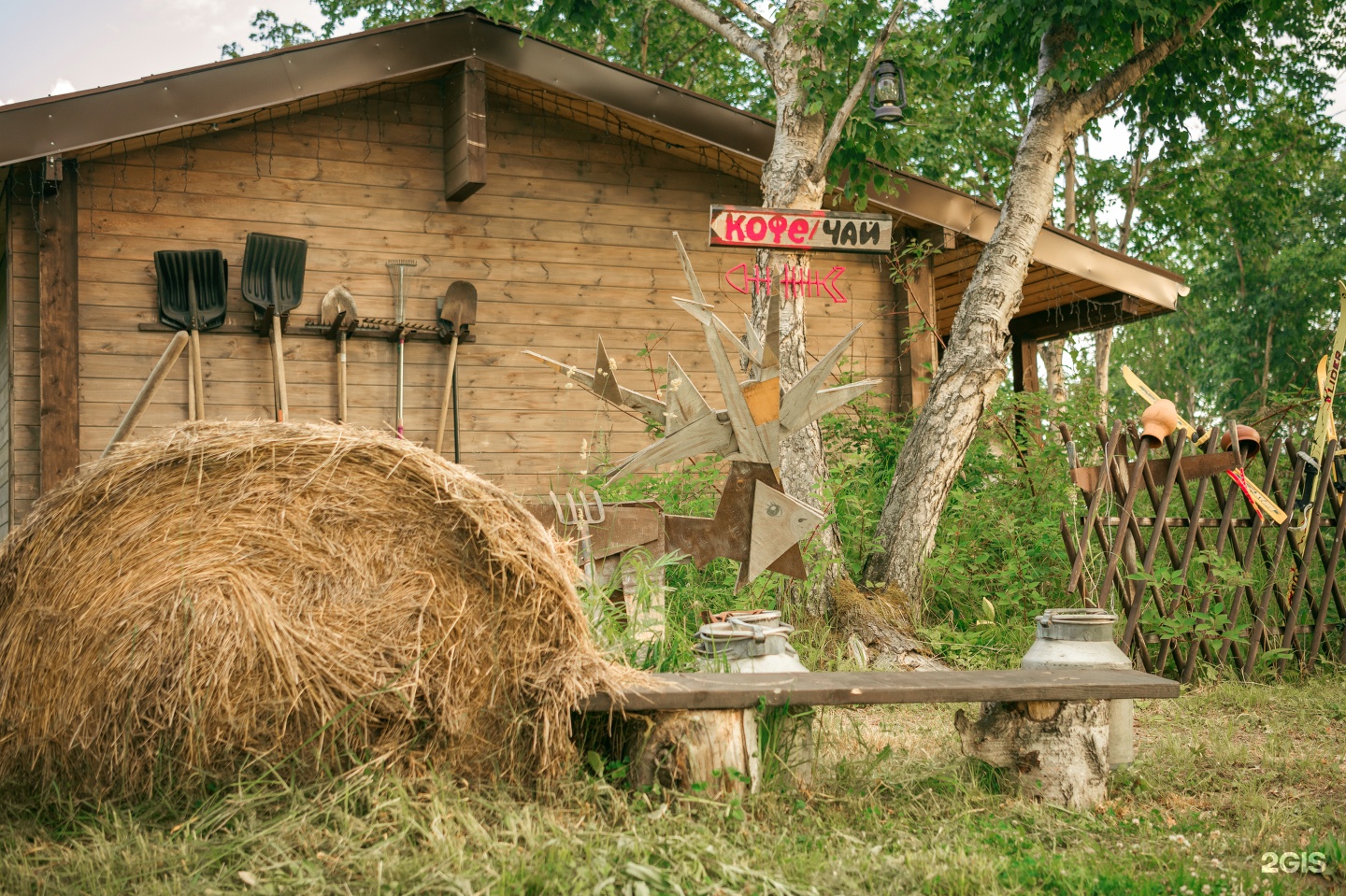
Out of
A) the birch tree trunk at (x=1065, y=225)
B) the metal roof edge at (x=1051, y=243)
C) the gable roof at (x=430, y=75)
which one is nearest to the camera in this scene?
the gable roof at (x=430, y=75)

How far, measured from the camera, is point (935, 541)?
7387 mm

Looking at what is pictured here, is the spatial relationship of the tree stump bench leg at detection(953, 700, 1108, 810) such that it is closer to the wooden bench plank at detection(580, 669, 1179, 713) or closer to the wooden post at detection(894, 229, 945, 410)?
the wooden bench plank at detection(580, 669, 1179, 713)

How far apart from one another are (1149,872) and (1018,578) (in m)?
4.07

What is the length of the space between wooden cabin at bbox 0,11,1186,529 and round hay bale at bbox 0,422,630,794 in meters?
4.14

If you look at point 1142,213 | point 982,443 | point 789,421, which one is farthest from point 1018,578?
point 1142,213

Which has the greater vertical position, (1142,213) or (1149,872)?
(1142,213)

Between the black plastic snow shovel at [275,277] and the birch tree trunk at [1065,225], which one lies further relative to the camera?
the birch tree trunk at [1065,225]

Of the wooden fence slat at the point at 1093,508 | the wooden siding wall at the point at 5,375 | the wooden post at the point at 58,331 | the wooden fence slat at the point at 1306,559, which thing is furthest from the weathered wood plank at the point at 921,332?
the wooden siding wall at the point at 5,375

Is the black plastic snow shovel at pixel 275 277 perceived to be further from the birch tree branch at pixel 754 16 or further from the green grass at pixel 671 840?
the green grass at pixel 671 840

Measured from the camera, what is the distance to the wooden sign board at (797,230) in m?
5.21

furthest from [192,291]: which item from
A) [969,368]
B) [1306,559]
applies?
[1306,559]

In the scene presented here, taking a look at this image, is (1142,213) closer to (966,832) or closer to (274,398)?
(274,398)

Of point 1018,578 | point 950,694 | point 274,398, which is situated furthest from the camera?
point 274,398

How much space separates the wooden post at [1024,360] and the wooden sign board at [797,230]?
19.8 feet
